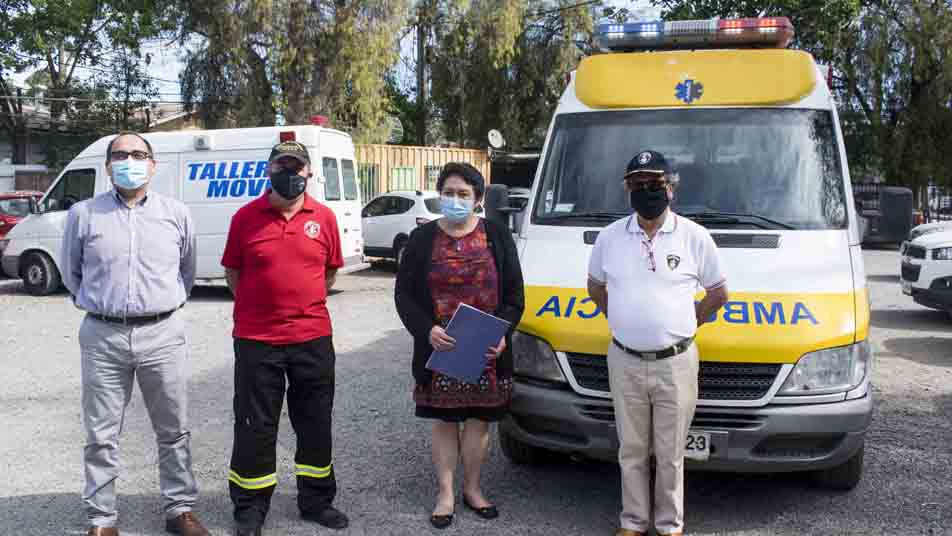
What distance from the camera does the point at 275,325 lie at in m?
4.33

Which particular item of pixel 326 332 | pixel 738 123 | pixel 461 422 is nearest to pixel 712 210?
pixel 738 123

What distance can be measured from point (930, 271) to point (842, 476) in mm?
6640

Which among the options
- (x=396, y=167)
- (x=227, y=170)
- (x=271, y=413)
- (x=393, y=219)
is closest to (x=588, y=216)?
(x=271, y=413)

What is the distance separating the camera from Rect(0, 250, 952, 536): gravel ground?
4.56 metres

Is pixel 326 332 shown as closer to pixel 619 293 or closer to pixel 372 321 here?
pixel 619 293

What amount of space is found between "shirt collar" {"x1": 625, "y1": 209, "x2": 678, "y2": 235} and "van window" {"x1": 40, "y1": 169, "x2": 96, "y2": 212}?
11725 mm

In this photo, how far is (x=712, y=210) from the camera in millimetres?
5148

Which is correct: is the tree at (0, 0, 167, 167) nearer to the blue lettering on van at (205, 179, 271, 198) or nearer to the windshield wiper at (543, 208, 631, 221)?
the blue lettering on van at (205, 179, 271, 198)

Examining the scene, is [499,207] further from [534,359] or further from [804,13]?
[804,13]

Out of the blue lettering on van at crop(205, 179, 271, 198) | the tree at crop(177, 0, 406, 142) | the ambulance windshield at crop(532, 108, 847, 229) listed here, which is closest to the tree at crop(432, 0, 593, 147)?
the tree at crop(177, 0, 406, 142)

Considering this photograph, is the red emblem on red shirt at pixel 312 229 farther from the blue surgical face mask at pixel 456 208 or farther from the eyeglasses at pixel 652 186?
the eyeglasses at pixel 652 186

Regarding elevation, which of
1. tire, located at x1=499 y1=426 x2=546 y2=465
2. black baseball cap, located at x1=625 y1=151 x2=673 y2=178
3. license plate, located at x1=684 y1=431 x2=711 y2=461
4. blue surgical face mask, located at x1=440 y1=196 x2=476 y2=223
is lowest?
tire, located at x1=499 y1=426 x2=546 y2=465

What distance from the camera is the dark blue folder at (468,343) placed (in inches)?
171

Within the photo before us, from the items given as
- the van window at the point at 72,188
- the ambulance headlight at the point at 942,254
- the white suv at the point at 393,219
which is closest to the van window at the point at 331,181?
the white suv at the point at 393,219
